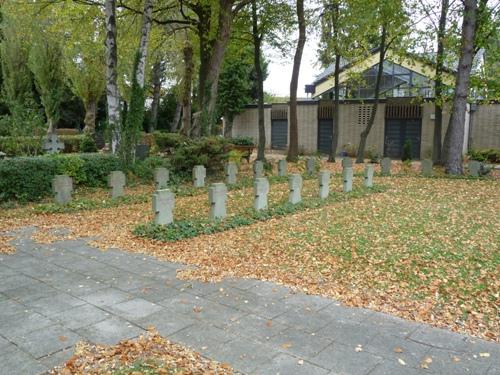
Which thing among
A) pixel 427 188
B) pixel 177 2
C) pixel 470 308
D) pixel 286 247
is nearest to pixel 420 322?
pixel 470 308

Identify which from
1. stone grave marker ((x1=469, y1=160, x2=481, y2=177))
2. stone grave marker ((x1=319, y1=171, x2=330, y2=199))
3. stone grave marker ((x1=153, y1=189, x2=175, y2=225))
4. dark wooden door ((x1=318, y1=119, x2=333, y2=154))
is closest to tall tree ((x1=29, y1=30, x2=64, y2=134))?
dark wooden door ((x1=318, y1=119, x2=333, y2=154))

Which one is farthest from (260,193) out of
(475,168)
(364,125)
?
(364,125)

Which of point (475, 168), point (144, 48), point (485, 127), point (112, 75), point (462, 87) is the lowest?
point (475, 168)

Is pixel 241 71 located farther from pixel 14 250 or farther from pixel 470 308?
pixel 470 308

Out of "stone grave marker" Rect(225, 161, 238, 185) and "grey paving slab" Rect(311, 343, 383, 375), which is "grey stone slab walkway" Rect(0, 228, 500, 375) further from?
"stone grave marker" Rect(225, 161, 238, 185)

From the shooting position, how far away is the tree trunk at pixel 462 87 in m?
16.3

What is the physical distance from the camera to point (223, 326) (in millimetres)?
4348

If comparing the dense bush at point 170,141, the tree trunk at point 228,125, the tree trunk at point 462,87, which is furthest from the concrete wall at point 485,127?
the dense bush at point 170,141

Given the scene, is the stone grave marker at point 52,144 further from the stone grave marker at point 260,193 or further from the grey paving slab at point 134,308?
the grey paving slab at point 134,308

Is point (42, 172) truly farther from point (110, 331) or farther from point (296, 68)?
point (296, 68)

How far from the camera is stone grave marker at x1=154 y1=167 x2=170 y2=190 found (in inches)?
498

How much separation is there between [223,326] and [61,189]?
7209mm

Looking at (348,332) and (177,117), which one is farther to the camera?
(177,117)

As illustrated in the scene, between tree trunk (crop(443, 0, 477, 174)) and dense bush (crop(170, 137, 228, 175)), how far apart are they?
8.52m
